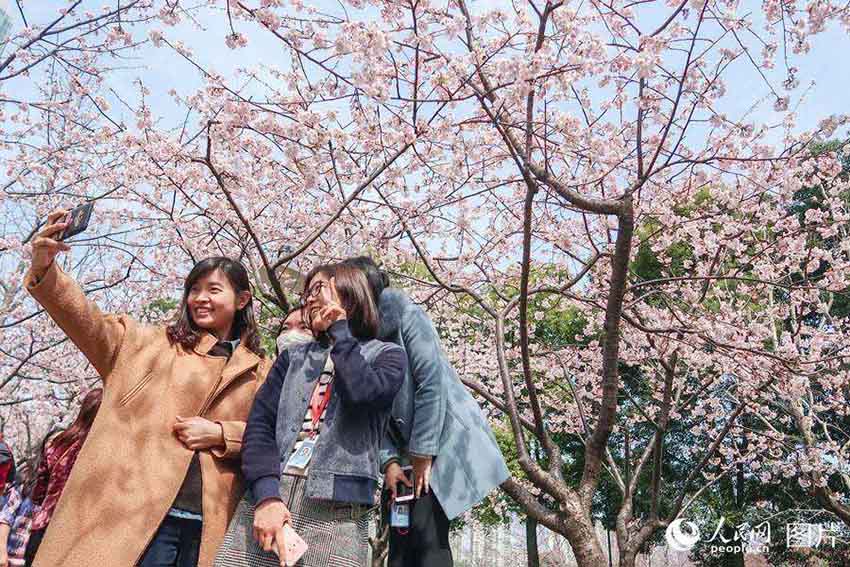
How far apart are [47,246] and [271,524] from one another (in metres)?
0.97

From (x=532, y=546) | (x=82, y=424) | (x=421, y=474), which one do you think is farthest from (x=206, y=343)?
(x=532, y=546)

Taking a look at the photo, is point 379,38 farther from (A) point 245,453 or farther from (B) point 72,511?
(B) point 72,511

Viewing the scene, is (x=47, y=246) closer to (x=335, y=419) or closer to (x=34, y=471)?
(x=335, y=419)

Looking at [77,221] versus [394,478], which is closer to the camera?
[77,221]

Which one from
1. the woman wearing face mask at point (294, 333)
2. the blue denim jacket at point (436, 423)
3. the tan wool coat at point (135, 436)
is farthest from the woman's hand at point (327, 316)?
the tan wool coat at point (135, 436)

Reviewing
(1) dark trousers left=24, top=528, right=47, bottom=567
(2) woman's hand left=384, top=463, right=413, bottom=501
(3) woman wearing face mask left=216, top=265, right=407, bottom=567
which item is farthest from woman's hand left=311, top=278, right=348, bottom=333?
(1) dark trousers left=24, top=528, right=47, bottom=567

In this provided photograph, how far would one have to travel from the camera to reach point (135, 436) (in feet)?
5.79

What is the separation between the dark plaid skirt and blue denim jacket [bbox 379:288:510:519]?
0.28 m

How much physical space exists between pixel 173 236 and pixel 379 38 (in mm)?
3269

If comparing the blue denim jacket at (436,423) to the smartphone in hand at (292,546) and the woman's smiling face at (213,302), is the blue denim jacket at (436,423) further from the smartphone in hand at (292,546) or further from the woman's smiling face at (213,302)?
the woman's smiling face at (213,302)

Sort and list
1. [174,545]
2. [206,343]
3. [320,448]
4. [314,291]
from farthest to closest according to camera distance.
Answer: [206,343], [314,291], [174,545], [320,448]

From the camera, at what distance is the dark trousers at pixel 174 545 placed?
1676 millimetres

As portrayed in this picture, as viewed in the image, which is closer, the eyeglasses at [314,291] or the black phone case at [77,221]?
the black phone case at [77,221]


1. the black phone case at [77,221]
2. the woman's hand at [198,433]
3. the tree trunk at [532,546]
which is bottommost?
the tree trunk at [532,546]
